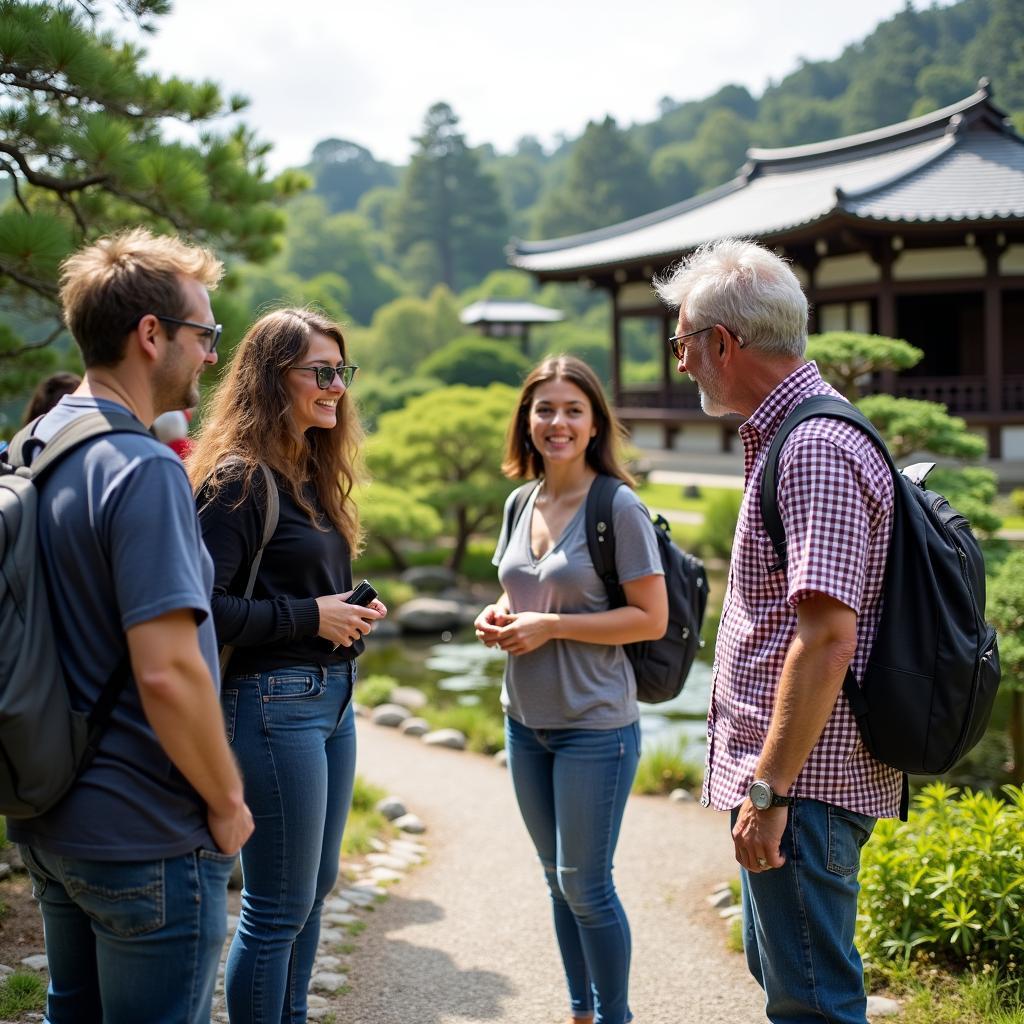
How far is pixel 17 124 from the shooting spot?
12.2ft

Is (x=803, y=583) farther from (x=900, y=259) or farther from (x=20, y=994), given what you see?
(x=900, y=259)

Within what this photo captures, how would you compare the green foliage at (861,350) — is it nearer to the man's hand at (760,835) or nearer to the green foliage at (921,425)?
the green foliage at (921,425)

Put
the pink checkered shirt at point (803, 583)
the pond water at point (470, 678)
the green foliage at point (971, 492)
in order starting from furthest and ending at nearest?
1. the pond water at point (470, 678)
2. the green foliage at point (971, 492)
3. the pink checkered shirt at point (803, 583)

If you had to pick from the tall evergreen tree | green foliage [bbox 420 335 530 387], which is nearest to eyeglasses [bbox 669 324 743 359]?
green foliage [bbox 420 335 530 387]

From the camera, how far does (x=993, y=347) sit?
40.3 ft

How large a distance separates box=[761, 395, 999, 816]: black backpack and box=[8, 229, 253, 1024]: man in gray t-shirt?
91cm

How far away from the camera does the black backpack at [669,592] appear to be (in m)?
2.52

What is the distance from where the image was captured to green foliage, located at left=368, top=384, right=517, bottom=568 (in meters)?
12.9

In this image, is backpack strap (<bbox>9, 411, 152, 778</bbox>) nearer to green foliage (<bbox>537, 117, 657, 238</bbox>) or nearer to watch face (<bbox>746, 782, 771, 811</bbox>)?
watch face (<bbox>746, 782, 771, 811</bbox>)

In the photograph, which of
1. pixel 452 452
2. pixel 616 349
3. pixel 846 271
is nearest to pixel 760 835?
pixel 452 452

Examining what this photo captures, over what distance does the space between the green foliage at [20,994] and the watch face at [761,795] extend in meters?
1.81

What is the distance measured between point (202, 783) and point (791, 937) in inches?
37.5

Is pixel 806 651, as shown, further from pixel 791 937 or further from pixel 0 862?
pixel 0 862

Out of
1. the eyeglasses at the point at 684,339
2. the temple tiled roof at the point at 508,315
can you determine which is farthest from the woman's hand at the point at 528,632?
the temple tiled roof at the point at 508,315
